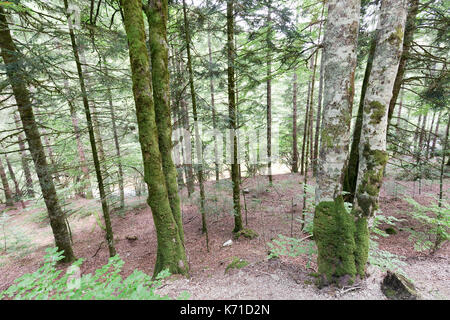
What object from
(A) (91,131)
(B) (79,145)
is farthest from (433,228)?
(B) (79,145)

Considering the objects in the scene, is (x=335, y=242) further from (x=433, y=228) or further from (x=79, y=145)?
(x=79, y=145)

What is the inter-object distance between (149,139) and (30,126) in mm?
3999

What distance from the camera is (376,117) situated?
3295 mm

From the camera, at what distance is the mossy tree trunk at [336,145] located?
2.83 m

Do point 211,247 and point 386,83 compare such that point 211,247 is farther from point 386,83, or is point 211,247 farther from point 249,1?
point 249,1

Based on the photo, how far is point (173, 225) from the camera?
4.50 m

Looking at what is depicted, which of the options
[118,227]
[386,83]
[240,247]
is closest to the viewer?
[386,83]

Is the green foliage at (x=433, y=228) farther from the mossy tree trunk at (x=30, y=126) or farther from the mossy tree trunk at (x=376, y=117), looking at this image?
the mossy tree trunk at (x=30, y=126)

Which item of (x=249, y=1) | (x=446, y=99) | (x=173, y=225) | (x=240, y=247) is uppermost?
(x=249, y=1)

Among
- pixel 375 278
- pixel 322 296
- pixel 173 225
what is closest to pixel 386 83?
pixel 375 278

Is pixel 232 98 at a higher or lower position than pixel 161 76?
lower
